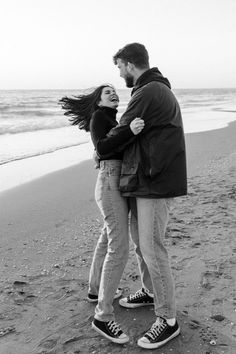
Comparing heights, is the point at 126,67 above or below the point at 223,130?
above

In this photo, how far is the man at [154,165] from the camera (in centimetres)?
294

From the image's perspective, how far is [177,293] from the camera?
3.86m

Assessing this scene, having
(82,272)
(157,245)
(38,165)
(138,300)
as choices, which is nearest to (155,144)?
(157,245)

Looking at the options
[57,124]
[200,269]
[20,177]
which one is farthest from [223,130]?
[200,269]

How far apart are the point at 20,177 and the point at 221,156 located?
506cm

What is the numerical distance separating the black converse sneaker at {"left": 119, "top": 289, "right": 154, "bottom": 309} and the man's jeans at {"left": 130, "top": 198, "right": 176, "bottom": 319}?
46 centimetres

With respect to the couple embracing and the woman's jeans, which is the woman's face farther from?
the woman's jeans

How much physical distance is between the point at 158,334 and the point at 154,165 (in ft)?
4.01

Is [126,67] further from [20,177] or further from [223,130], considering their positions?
[223,130]

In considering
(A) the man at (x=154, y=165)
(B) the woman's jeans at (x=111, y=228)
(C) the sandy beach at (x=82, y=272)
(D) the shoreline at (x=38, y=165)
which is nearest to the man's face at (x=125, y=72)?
(A) the man at (x=154, y=165)

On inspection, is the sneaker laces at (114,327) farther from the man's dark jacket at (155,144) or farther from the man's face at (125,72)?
the man's face at (125,72)

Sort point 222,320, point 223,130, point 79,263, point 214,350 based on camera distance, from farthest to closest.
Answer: point 223,130 → point 79,263 → point 222,320 → point 214,350

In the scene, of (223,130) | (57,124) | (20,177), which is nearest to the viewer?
(20,177)

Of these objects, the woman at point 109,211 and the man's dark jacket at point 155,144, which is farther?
the woman at point 109,211
